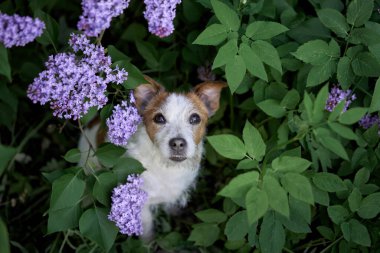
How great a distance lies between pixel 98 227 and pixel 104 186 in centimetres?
25

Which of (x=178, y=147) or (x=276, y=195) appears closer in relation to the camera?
(x=276, y=195)

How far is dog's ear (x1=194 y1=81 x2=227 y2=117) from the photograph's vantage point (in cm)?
326

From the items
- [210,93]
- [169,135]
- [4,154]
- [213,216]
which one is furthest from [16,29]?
[213,216]

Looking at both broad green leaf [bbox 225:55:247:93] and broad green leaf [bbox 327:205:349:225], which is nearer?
broad green leaf [bbox 225:55:247:93]

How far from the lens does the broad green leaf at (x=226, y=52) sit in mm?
2545

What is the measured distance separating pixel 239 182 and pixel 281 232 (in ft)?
2.22

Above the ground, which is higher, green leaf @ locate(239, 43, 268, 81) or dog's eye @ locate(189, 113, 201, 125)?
green leaf @ locate(239, 43, 268, 81)

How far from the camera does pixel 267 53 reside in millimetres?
2643

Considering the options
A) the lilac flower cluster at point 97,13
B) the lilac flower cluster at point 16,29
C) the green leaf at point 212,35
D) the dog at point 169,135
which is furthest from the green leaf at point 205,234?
the lilac flower cluster at point 16,29

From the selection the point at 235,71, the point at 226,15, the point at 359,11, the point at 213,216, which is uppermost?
the point at 226,15

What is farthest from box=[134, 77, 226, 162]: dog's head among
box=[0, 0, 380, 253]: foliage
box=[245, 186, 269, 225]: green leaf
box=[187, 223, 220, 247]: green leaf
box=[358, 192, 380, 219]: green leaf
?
box=[358, 192, 380, 219]: green leaf

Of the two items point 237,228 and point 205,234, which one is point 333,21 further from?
point 205,234

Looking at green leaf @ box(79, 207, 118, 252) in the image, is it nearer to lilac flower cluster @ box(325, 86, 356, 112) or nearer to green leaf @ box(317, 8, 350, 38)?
lilac flower cluster @ box(325, 86, 356, 112)

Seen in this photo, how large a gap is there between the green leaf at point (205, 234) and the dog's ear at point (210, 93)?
0.88m
